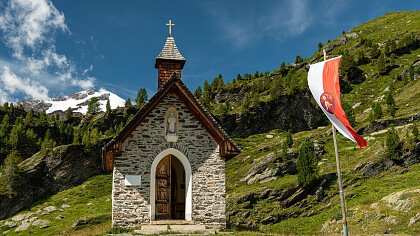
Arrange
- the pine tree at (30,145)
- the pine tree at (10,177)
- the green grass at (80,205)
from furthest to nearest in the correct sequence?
the pine tree at (30,145)
the pine tree at (10,177)
the green grass at (80,205)

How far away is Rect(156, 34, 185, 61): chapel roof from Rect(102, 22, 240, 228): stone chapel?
180 centimetres

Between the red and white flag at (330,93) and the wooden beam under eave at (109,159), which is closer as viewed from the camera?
the red and white flag at (330,93)

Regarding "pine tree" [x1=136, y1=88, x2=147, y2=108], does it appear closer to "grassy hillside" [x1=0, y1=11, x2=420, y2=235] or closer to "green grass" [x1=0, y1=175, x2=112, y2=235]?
"grassy hillside" [x1=0, y1=11, x2=420, y2=235]

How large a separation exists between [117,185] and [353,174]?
107ft

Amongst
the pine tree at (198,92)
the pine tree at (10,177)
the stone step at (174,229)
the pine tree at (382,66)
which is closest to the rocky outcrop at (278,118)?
the pine tree at (198,92)

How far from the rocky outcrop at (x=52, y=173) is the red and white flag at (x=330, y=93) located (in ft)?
180

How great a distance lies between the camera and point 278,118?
87.6 m

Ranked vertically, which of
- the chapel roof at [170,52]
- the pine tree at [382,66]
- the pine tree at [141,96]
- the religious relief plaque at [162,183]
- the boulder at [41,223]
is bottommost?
the boulder at [41,223]

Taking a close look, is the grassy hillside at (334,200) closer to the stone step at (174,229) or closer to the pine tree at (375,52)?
the stone step at (174,229)

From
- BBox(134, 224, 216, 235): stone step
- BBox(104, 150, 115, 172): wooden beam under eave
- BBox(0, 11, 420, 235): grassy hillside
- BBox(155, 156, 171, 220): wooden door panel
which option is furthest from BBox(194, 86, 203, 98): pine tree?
BBox(134, 224, 216, 235): stone step

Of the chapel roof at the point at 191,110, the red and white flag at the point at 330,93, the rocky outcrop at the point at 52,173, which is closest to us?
the red and white flag at the point at 330,93

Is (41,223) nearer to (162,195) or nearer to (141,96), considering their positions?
(162,195)

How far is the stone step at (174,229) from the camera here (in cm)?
1733

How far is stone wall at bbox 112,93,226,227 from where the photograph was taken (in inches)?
738
